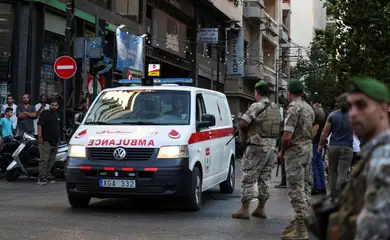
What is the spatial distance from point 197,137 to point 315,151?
3803 millimetres

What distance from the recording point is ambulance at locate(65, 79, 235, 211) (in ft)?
33.0

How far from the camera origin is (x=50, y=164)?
49.5 ft

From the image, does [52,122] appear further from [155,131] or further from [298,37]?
[298,37]

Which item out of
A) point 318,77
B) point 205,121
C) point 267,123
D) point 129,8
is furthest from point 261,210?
point 318,77

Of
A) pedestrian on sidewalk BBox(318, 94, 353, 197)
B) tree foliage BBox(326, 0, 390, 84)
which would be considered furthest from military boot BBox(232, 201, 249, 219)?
tree foliage BBox(326, 0, 390, 84)

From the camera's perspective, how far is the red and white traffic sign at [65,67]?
18.5 m

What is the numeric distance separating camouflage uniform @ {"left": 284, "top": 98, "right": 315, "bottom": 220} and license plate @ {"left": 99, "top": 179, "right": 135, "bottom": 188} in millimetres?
2539

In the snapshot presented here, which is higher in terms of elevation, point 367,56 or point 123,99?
point 367,56

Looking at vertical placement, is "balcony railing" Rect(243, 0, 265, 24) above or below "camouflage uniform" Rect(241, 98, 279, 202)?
above

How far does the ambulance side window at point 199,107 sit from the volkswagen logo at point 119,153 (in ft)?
4.79

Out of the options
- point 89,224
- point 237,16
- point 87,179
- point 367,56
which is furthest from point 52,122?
point 237,16

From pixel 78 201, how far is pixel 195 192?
1822mm

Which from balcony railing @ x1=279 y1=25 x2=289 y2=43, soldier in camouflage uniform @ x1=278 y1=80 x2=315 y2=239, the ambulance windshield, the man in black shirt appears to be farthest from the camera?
balcony railing @ x1=279 y1=25 x2=289 y2=43

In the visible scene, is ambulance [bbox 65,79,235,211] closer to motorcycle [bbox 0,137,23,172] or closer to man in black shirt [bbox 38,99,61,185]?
man in black shirt [bbox 38,99,61,185]
